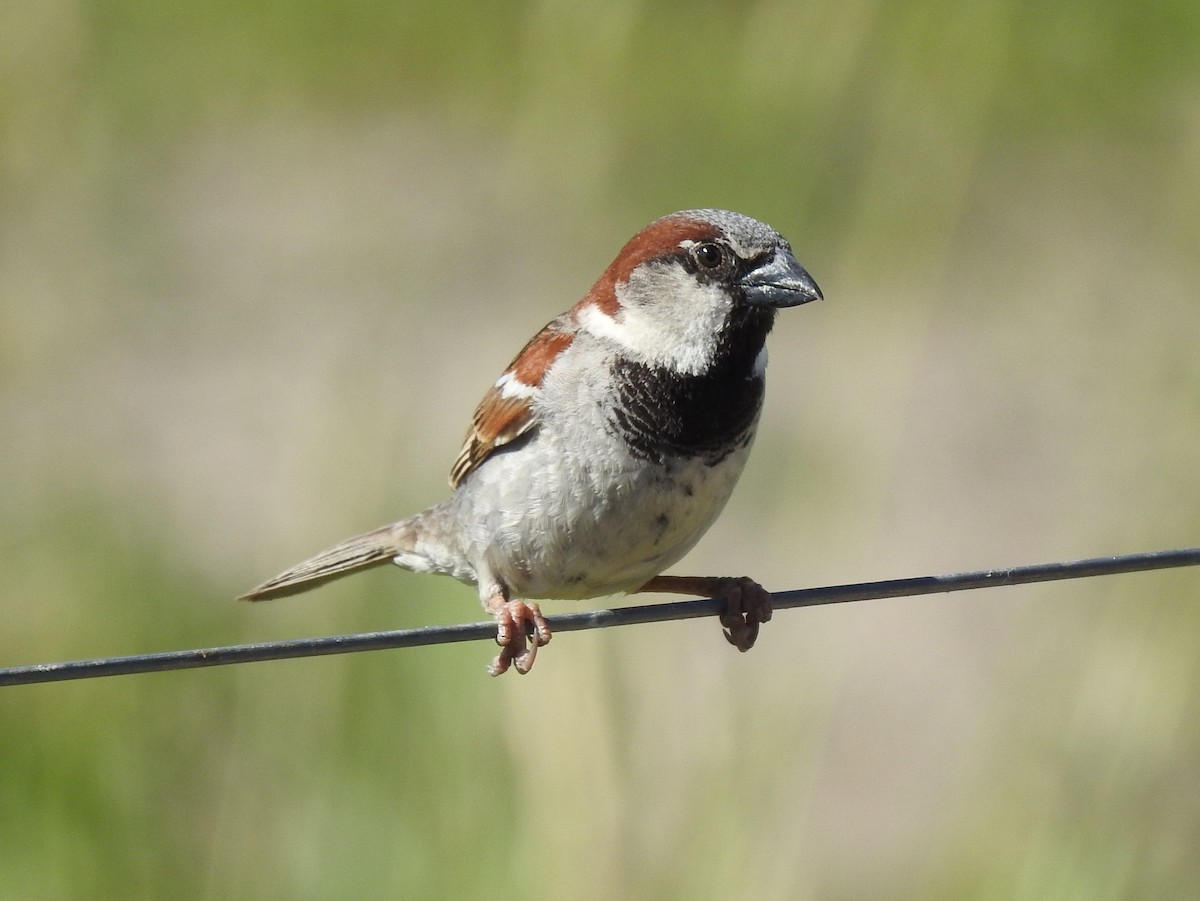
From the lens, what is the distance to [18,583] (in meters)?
3.29

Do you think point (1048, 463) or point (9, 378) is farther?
point (1048, 463)

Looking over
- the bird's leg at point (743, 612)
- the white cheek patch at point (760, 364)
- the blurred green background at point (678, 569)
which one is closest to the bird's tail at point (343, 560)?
the blurred green background at point (678, 569)

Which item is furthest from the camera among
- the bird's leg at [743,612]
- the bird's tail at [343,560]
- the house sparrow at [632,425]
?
the bird's tail at [343,560]

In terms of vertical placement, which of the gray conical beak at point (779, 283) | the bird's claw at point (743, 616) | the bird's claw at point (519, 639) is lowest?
the bird's claw at point (519, 639)

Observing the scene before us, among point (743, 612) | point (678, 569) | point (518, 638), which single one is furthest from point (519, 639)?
point (678, 569)

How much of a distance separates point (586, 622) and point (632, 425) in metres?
0.41

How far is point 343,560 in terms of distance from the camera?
3.02 metres

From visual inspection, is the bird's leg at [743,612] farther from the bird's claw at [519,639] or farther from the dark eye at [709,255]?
the dark eye at [709,255]

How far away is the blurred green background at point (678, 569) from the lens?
2.50m

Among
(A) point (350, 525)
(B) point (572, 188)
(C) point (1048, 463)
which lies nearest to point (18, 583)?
(A) point (350, 525)

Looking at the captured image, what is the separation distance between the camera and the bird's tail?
2.99 meters

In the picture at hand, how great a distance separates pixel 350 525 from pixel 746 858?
38.3 inches

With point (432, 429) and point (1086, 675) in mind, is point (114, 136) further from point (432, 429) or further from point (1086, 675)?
point (1086, 675)

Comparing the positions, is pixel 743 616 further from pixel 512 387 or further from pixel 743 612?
pixel 512 387
